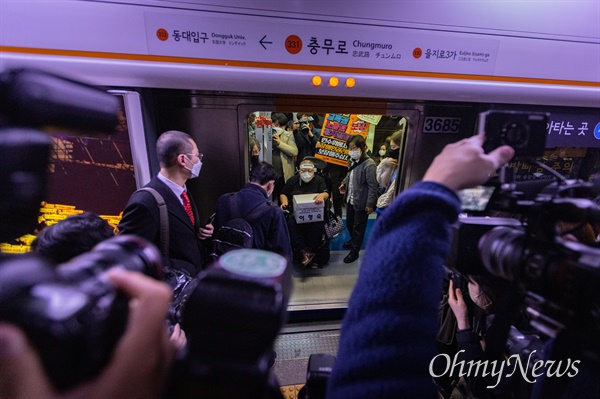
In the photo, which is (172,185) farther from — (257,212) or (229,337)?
(229,337)

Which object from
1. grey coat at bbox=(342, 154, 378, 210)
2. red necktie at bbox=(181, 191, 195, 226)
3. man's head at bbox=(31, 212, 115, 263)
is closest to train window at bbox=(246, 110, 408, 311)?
grey coat at bbox=(342, 154, 378, 210)

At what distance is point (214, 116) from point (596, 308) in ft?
7.37

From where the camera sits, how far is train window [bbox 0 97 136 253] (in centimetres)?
209

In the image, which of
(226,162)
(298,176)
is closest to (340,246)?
(298,176)

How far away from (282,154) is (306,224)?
4.33 feet

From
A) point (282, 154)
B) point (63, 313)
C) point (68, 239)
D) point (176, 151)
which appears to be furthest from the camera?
point (282, 154)

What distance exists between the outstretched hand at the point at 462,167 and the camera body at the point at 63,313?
65 centimetres

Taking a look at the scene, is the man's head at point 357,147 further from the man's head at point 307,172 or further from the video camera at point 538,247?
the video camera at point 538,247

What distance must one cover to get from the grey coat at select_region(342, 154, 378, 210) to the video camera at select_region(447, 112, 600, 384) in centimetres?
310

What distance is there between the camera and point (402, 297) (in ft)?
1.94

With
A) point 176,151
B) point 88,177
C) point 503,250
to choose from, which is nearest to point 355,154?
point 176,151

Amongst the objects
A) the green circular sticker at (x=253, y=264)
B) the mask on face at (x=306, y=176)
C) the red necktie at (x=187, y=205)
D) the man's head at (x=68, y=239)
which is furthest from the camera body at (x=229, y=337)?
the mask on face at (x=306, y=176)

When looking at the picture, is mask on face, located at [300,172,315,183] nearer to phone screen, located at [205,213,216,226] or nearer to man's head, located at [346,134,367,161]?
man's head, located at [346,134,367,161]

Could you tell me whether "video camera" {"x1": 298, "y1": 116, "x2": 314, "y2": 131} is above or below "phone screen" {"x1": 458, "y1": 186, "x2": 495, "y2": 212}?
above
